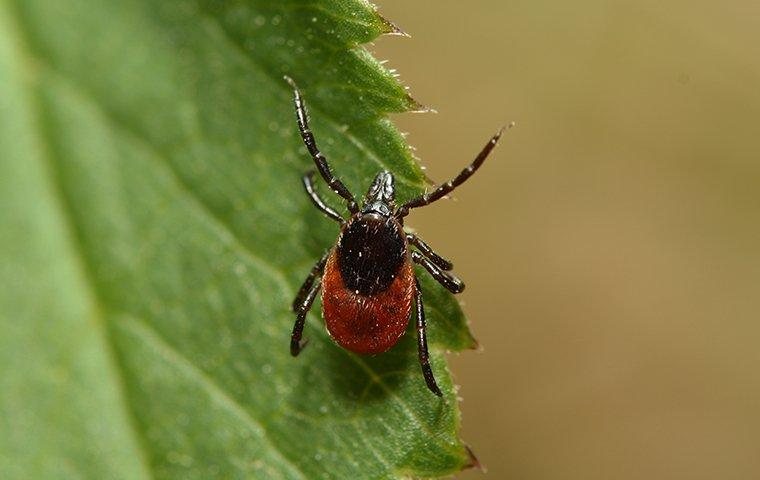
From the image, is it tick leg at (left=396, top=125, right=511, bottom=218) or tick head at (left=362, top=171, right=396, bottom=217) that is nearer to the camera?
tick head at (left=362, top=171, right=396, bottom=217)

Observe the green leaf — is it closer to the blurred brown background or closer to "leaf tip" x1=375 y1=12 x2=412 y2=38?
"leaf tip" x1=375 y1=12 x2=412 y2=38

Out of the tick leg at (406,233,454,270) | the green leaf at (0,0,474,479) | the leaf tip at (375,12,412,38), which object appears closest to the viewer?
the leaf tip at (375,12,412,38)

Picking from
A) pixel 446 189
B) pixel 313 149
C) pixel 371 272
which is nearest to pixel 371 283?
pixel 371 272

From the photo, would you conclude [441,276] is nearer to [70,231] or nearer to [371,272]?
[371,272]

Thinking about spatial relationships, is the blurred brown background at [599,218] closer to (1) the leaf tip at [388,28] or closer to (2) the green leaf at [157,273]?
(2) the green leaf at [157,273]

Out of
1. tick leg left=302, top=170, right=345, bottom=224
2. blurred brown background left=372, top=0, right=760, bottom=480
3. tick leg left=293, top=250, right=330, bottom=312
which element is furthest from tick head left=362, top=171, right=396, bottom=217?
blurred brown background left=372, top=0, right=760, bottom=480

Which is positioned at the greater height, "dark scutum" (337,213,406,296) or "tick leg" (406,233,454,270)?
"tick leg" (406,233,454,270)

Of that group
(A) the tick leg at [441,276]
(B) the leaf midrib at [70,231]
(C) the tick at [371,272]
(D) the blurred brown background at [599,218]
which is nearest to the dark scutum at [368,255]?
(C) the tick at [371,272]
